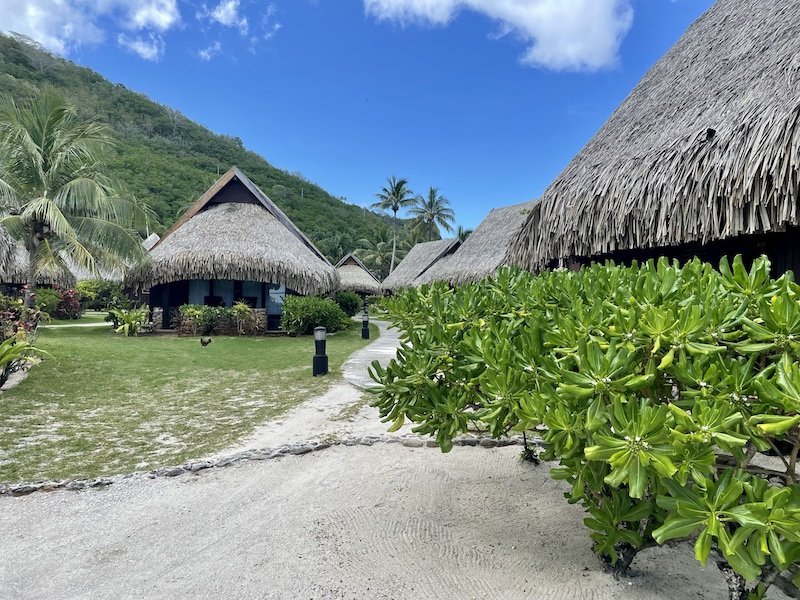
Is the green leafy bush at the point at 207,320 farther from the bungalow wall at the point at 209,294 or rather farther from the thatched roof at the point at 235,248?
the bungalow wall at the point at 209,294

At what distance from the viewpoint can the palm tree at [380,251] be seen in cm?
4544

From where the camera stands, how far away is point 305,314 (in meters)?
15.6

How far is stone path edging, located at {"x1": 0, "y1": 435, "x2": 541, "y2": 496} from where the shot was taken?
334 centimetres

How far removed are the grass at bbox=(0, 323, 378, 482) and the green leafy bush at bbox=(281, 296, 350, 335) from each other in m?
4.56

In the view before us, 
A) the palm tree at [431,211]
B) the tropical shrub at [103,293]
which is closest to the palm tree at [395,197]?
the palm tree at [431,211]

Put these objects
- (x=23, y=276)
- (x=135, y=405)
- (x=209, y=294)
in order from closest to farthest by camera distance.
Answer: (x=135, y=405) < (x=209, y=294) < (x=23, y=276)

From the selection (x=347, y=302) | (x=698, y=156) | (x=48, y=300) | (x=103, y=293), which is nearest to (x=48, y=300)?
(x=48, y=300)

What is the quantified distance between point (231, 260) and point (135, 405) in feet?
33.1

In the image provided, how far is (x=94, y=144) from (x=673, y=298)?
57.7 feet

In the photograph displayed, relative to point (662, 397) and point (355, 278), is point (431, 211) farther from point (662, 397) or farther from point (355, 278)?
point (662, 397)

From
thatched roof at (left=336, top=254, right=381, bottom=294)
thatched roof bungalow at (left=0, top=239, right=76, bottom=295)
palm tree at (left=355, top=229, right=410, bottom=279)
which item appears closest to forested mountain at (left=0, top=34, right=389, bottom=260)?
palm tree at (left=355, top=229, right=410, bottom=279)

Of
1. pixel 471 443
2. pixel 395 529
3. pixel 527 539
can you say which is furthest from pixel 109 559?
pixel 471 443

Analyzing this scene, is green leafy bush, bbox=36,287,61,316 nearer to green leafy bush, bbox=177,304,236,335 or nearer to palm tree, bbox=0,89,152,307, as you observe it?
palm tree, bbox=0,89,152,307

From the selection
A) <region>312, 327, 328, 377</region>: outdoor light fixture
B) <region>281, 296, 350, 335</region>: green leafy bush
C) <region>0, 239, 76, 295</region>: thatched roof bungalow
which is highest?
<region>0, 239, 76, 295</region>: thatched roof bungalow
